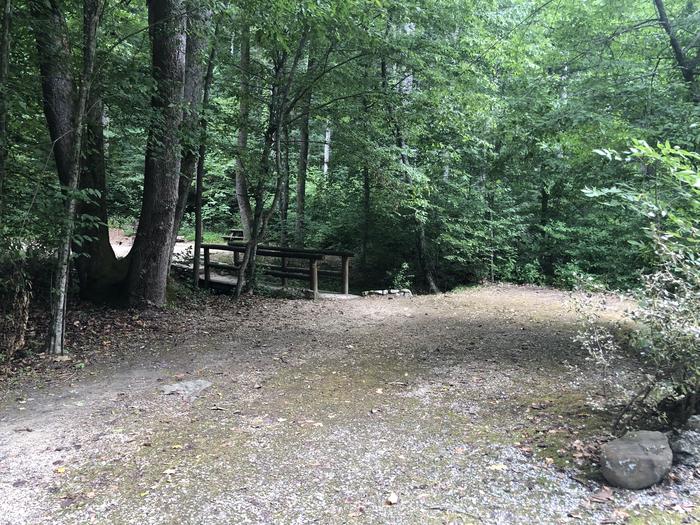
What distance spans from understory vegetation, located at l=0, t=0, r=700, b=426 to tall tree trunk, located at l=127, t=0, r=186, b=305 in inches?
1.3

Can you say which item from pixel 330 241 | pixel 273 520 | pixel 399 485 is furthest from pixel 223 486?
pixel 330 241

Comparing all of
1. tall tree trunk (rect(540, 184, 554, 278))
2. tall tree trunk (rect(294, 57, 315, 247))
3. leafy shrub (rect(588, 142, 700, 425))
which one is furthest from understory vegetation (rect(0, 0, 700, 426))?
tall tree trunk (rect(540, 184, 554, 278))

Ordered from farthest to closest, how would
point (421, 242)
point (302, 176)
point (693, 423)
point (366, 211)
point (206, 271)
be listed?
point (302, 176) < point (366, 211) < point (421, 242) < point (206, 271) < point (693, 423)

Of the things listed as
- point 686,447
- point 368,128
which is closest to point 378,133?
point 368,128

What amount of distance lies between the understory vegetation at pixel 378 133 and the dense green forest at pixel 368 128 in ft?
0.14

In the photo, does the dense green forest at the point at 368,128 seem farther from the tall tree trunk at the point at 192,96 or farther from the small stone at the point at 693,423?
the small stone at the point at 693,423

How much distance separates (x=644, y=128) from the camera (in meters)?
5.77

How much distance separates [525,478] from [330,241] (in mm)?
Answer: 12034

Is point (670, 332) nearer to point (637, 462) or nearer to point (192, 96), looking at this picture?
point (637, 462)

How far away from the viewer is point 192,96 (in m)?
8.23

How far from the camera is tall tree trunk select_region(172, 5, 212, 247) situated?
6668 millimetres

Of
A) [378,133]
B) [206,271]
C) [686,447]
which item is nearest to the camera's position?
[686,447]

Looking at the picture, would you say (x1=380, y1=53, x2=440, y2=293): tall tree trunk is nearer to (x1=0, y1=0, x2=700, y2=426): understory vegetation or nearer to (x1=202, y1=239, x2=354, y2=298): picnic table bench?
(x1=0, y1=0, x2=700, y2=426): understory vegetation

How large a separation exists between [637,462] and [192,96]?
8.12 meters
